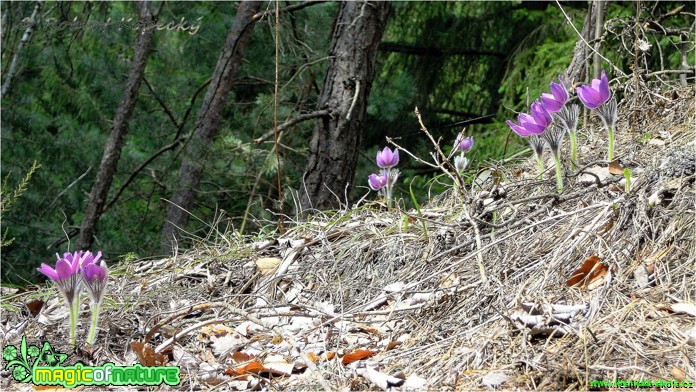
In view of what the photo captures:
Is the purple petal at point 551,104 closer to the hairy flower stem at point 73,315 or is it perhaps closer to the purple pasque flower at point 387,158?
the purple pasque flower at point 387,158

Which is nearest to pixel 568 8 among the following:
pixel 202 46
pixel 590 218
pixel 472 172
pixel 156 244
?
pixel 202 46

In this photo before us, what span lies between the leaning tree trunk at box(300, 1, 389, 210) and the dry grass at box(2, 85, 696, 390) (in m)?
1.28

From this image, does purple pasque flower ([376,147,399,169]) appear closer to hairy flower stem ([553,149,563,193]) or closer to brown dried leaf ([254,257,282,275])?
brown dried leaf ([254,257,282,275])

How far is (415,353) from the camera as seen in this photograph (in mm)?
2107

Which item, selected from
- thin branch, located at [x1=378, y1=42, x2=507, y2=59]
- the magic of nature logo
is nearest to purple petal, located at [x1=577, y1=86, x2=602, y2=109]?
the magic of nature logo

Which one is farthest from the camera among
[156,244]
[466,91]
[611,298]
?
[466,91]

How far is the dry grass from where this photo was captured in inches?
75.7

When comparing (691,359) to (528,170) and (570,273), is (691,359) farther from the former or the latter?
(528,170)

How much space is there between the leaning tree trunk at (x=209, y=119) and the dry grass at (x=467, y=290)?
3.50 m

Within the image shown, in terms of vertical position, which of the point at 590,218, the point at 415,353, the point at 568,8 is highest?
the point at 568,8

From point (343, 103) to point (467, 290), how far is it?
235 centimetres

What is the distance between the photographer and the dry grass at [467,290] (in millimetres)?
1922

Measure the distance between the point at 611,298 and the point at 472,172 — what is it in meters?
1.14

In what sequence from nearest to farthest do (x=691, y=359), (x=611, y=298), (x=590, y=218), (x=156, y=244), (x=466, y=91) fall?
1. (x=691, y=359)
2. (x=611, y=298)
3. (x=590, y=218)
4. (x=156, y=244)
5. (x=466, y=91)
